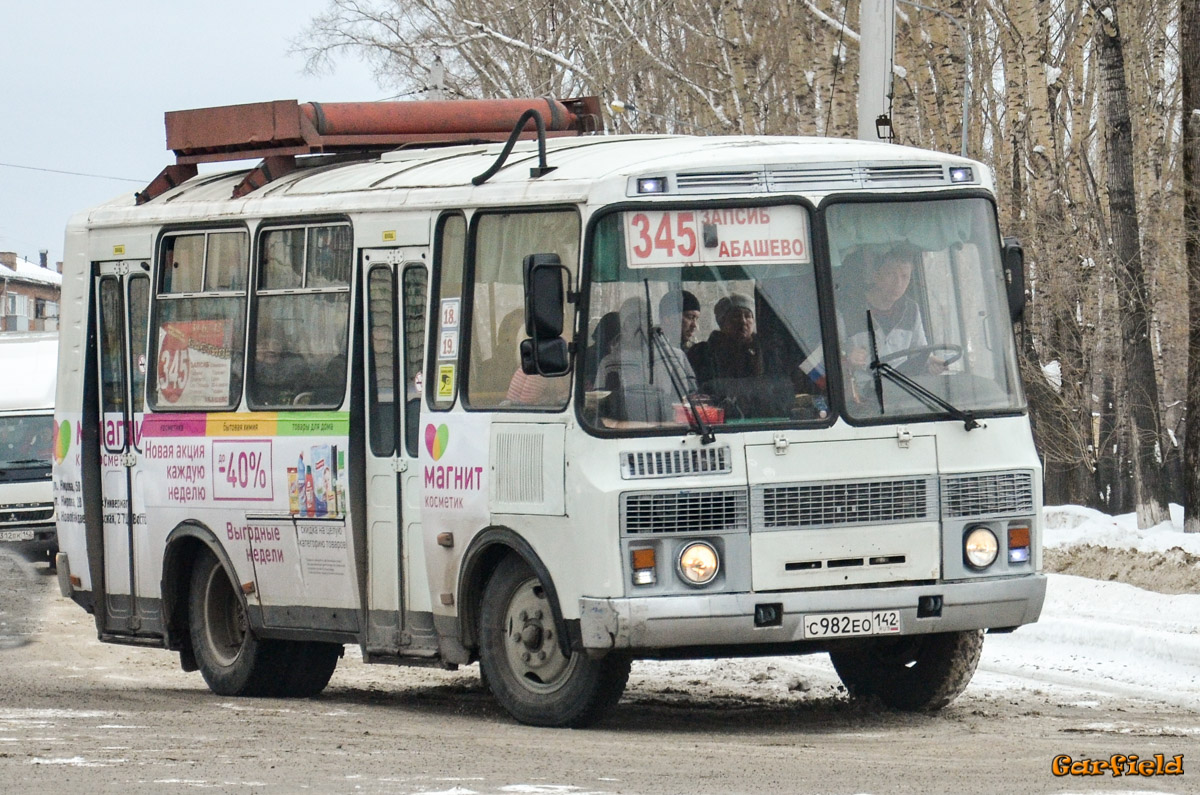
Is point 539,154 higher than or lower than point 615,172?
higher

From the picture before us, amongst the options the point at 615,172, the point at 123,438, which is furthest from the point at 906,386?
the point at 123,438

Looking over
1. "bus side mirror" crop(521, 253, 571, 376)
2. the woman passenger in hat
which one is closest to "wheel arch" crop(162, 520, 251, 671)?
"bus side mirror" crop(521, 253, 571, 376)

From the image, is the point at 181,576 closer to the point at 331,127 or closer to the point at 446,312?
the point at 331,127

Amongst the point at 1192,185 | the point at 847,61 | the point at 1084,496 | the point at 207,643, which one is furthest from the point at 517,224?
the point at 847,61

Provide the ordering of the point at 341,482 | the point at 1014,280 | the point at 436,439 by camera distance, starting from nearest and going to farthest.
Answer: the point at 1014,280
the point at 436,439
the point at 341,482

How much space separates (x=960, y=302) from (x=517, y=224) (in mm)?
2026

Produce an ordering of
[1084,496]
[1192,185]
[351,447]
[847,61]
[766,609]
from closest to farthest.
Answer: [766,609] → [351,447] → [1192,185] → [1084,496] → [847,61]

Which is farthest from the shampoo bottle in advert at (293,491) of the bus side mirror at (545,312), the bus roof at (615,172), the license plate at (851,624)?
the license plate at (851,624)

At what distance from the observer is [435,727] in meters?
9.83

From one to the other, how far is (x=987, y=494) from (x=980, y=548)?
24 cm

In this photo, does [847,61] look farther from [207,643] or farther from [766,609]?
[766,609]

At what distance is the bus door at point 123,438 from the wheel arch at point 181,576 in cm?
13

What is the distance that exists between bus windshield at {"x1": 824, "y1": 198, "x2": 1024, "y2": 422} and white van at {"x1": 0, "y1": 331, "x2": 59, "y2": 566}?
18.9m

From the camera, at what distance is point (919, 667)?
1051cm
